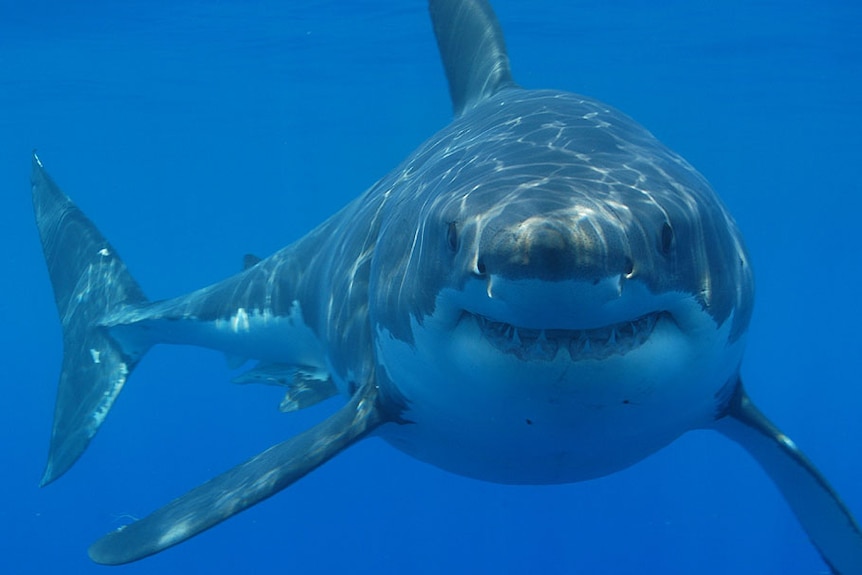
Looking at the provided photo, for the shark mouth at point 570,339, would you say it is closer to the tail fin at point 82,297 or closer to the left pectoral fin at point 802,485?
the left pectoral fin at point 802,485

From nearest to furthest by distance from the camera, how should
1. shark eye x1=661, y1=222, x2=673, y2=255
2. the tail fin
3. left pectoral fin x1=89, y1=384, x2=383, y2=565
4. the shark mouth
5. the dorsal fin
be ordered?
the shark mouth → shark eye x1=661, y1=222, x2=673, y2=255 → left pectoral fin x1=89, y1=384, x2=383, y2=565 → the dorsal fin → the tail fin

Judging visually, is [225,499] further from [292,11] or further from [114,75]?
[114,75]

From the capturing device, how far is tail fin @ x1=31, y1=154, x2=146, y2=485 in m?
8.07

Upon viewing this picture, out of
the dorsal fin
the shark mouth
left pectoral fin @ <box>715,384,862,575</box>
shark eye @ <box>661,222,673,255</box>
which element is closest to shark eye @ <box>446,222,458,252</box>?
the shark mouth

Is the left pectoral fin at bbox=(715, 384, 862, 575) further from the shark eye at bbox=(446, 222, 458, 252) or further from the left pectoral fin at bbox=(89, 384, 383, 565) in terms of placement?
the shark eye at bbox=(446, 222, 458, 252)

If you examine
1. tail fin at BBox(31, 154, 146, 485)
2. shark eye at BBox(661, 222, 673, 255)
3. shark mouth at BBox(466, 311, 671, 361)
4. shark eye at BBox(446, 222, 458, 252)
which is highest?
shark eye at BBox(446, 222, 458, 252)

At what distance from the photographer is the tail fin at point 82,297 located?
26.5 feet

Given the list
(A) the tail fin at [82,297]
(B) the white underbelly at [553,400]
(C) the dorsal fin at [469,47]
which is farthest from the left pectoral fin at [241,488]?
(A) the tail fin at [82,297]

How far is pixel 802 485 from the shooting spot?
4.79 meters

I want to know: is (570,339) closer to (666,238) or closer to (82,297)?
(666,238)

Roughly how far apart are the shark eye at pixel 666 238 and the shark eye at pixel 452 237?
0.75 meters

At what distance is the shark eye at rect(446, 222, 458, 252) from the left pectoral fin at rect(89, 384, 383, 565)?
1647 mm

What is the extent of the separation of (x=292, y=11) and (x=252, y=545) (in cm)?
1768

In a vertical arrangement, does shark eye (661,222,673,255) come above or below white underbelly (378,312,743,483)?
above
